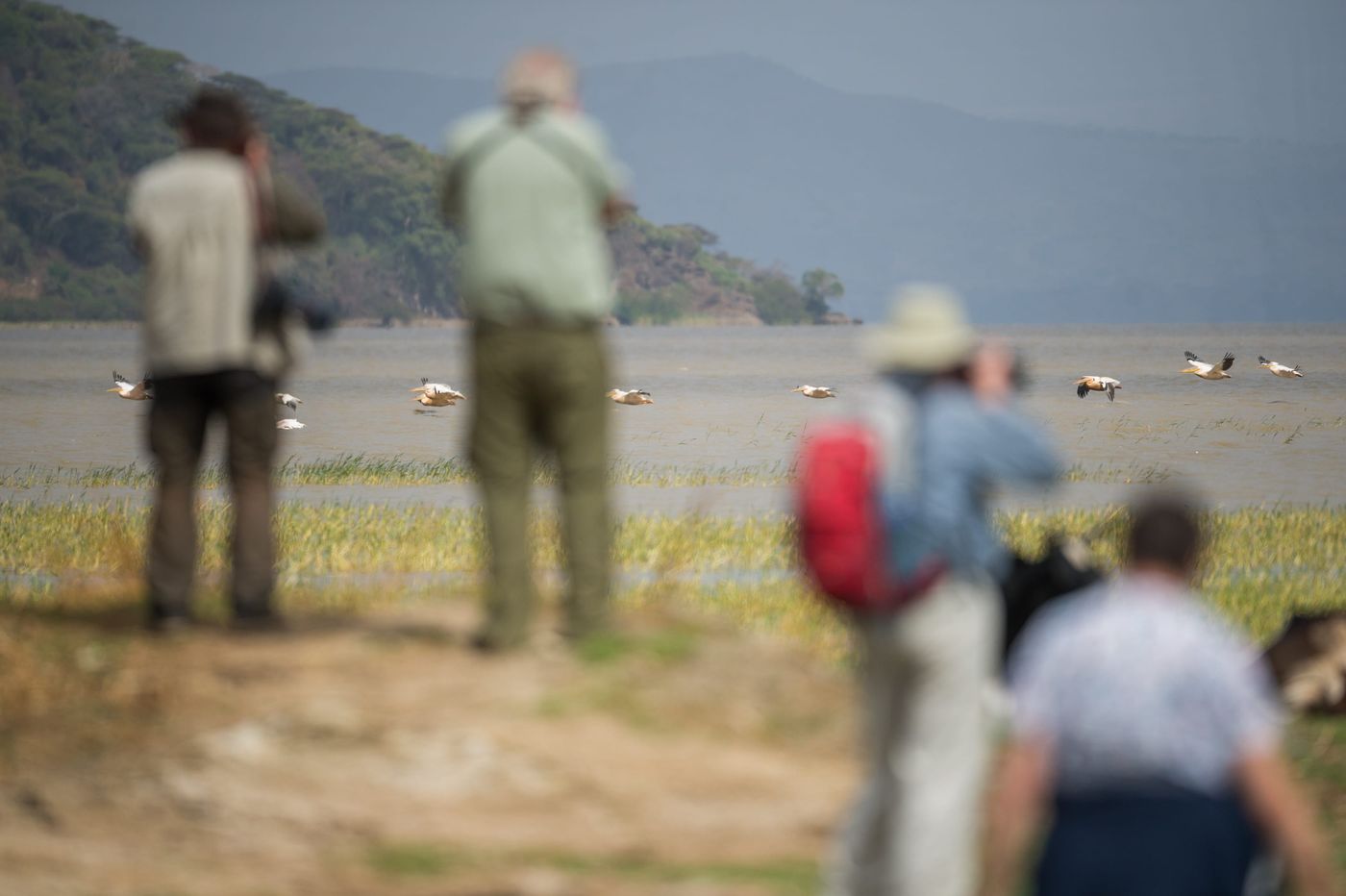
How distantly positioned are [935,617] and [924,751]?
364mm

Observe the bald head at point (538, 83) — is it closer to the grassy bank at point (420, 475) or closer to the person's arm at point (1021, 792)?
the person's arm at point (1021, 792)

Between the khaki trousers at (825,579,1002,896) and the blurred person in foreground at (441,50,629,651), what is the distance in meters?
2.34

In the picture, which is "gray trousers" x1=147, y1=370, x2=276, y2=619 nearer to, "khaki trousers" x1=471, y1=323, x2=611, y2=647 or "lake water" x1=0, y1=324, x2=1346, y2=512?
"khaki trousers" x1=471, y1=323, x2=611, y2=647

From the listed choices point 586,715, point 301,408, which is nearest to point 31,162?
point 301,408

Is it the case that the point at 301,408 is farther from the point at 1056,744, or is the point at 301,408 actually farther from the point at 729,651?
the point at 1056,744

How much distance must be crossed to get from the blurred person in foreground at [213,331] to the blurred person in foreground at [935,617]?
334 centimetres

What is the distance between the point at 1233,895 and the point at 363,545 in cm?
1418

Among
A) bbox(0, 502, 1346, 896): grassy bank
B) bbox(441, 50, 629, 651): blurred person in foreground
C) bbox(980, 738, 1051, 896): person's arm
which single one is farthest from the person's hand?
bbox(441, 50, 629, 651): blurred person in foreground

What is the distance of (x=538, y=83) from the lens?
7.96 m

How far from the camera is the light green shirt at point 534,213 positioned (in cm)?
791

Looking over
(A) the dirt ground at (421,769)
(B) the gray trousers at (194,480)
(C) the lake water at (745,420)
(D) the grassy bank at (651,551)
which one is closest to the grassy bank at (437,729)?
(A) the dirt ground at (421,769)

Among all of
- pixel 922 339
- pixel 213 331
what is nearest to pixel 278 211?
pixel 213 331

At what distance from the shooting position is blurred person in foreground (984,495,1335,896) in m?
4.66

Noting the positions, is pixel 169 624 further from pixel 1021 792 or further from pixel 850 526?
pixel 1021 792
